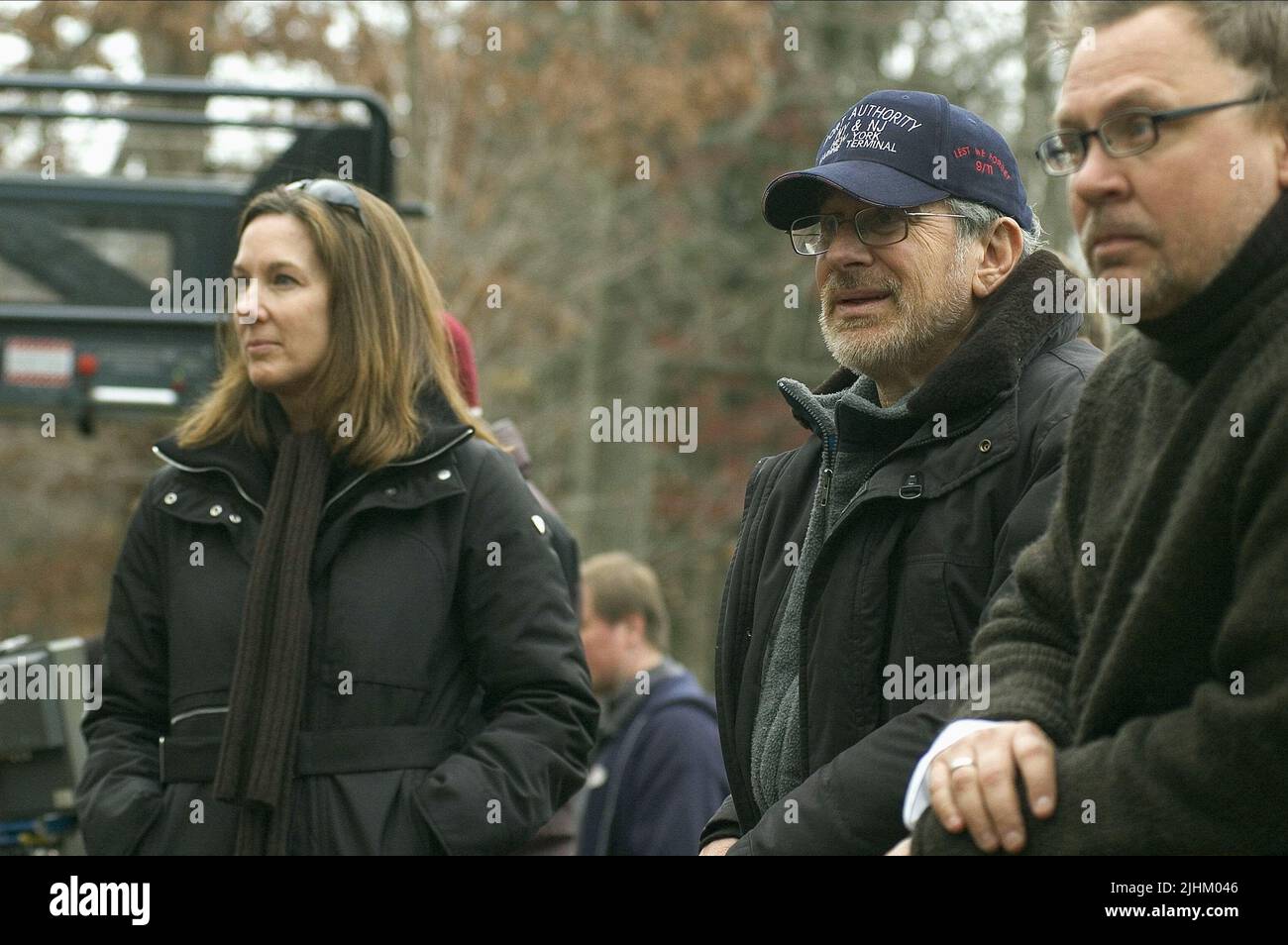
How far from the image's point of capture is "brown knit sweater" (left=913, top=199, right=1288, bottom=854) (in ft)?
6.68

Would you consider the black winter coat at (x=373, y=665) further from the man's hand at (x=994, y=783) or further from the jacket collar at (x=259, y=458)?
the man's hand at (x=994, y=783)

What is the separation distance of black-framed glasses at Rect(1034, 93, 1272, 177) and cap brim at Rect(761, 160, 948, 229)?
886mm

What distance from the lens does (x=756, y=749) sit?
3.23 m

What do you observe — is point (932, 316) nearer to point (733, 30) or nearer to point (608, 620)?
point (608, 620)

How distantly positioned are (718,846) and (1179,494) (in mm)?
1357

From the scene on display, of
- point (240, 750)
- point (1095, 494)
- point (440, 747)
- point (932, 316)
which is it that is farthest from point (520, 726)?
point (1095, 494)

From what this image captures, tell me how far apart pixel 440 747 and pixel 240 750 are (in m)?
0.41

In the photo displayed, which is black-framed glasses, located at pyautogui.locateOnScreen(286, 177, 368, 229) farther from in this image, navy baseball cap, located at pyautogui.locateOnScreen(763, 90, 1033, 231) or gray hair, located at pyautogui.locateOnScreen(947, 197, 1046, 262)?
gray hair, located at pyautogui.locateOnScreen(947, 197, 1046, 262)

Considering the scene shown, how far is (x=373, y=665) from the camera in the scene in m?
3.72

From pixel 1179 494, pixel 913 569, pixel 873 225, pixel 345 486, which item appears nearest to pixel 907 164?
pixel 873 225

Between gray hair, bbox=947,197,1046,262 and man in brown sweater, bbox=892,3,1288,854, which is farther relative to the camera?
gray hair, bbox=947,197,1046,262

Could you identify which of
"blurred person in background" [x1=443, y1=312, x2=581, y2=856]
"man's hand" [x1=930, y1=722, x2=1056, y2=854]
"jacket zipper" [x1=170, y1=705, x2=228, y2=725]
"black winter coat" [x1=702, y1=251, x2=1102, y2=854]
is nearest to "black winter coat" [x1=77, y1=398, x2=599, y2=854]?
"jacket zipper" [x1=170, y1=705, x2=228, y2=725]

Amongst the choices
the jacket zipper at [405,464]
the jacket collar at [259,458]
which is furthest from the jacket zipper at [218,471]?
the jacket zipper at [405,464]

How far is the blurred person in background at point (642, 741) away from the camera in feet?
20.2
